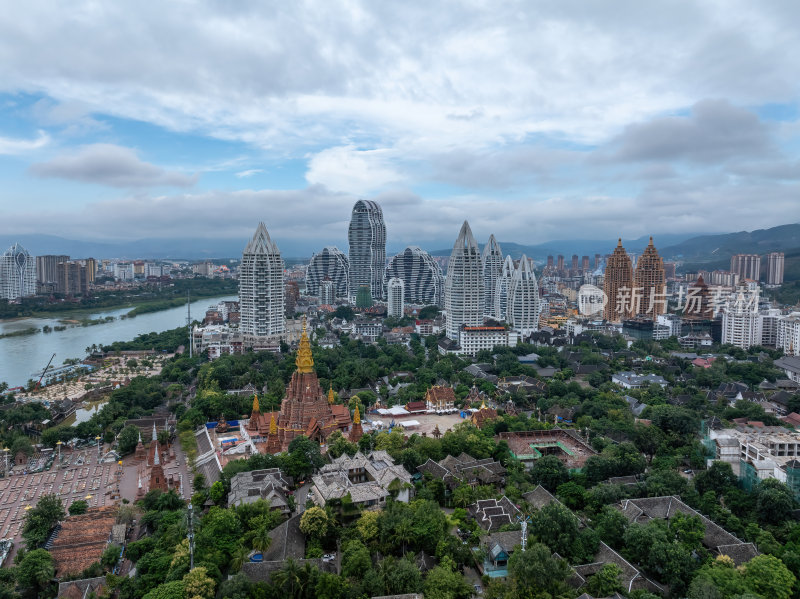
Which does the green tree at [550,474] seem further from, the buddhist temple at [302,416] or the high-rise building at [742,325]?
the high-rise building at [742,325]

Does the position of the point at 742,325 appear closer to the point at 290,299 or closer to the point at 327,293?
the point at 290,299

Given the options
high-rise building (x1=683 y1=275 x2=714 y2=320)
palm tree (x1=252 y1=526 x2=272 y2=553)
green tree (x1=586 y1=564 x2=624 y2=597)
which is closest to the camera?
green tree (x1=586 y1=564 x2=624 y2=597)

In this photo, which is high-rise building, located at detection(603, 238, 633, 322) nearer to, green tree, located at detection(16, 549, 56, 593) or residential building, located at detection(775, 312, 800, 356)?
residential building, located at detection(775, 312, 800, 356)

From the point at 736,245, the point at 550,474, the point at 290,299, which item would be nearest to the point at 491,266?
the point at 290,299

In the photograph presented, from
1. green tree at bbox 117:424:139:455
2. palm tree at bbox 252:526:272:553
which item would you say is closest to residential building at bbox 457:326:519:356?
green tree at bbox 117:424:139:455

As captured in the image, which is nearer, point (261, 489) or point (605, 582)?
point (605, 582)

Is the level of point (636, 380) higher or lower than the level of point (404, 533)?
higher

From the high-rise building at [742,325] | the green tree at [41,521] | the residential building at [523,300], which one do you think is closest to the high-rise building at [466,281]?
the residential building at [523,300]
